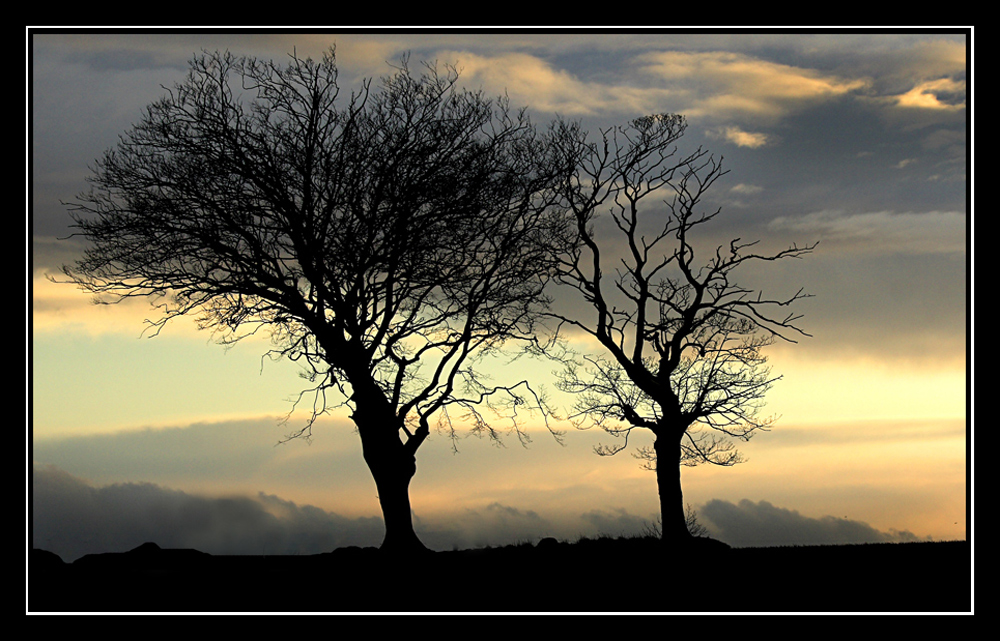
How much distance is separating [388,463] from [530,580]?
526 cm

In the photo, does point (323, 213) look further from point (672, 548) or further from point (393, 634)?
point (672, 548)

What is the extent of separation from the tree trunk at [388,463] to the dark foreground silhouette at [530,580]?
73 cm

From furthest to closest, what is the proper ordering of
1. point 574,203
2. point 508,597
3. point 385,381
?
point 574,203, point 385,381, point 508,597

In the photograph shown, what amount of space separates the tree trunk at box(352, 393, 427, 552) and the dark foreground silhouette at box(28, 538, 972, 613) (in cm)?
73

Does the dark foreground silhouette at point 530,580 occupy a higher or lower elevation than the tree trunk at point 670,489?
lower

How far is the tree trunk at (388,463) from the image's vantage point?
22.0 m

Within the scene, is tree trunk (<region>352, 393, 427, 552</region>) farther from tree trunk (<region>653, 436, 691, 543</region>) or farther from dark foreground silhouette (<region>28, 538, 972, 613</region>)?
tree trunk (<region>653, 436, 691, 543</region>)

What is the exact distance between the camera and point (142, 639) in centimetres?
1429

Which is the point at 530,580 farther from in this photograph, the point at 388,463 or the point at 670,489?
the point at 670,489

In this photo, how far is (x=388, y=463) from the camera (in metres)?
22.2

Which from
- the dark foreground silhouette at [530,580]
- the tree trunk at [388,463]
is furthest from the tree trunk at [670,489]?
the tree trunk at [388,463]

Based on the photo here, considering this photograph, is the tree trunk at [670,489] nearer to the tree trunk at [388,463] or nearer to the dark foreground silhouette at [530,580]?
the dark foreground silhouette at [530,580]
